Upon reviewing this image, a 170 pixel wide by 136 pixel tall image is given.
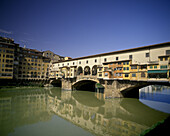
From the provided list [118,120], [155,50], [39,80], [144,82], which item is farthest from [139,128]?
[39,80]

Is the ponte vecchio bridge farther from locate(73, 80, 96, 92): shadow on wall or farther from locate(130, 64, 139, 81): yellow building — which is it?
locate(73, 80, 96, 92): shadow on wall

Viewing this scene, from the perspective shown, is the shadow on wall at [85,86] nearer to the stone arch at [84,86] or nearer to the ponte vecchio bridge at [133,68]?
the stone arch at [84,86]

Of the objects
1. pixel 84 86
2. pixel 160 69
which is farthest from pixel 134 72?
pixel 84 86

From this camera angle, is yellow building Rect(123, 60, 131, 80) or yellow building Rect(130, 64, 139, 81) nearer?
yellow building Rect(130, 64, 139, 81)

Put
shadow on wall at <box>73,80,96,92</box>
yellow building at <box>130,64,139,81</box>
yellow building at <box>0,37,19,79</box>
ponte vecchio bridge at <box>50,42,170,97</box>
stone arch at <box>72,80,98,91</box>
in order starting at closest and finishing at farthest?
ponte vecchio bridge at <box>50,42,170,97</box> → yellow building at <box>130,64,139,81</box> → yellow building at <box>0,37,19,79</box> → stone arch at <box>72,80,98,91</box> → shadow on wall at <box>73,80,96,92</box>

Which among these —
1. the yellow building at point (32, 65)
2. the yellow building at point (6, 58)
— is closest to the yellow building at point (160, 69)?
the yellow building at point (6, 58)

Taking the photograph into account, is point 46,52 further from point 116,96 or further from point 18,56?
point 116,96

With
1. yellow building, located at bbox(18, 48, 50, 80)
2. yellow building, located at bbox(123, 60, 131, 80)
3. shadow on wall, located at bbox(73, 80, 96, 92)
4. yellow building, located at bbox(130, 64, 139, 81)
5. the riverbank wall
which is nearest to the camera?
yellow building, located at bbox(130, 64, 139, 81)

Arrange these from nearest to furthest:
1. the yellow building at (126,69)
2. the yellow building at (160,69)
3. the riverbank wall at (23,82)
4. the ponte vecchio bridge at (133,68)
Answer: the yellow building at (160,69)
the ponte vecchio bridge at (133,68)
the yellow building at (126,69)
the riverbank wall at (23,82)

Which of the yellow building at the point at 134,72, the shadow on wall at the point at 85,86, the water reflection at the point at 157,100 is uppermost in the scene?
the yellow building at the point at 134,72

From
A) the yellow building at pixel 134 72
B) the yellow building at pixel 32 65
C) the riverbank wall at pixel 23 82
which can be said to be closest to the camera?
the yellow building at pixel 134 72

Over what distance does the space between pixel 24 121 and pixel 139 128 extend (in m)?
15.0

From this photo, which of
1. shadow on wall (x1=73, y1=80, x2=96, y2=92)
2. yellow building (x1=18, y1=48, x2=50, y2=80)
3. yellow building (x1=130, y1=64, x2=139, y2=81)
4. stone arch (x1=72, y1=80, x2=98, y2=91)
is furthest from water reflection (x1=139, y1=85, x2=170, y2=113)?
yellow building (x1=18, y1=48, x2=50, y2=80)

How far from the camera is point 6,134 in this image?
37.4ft
